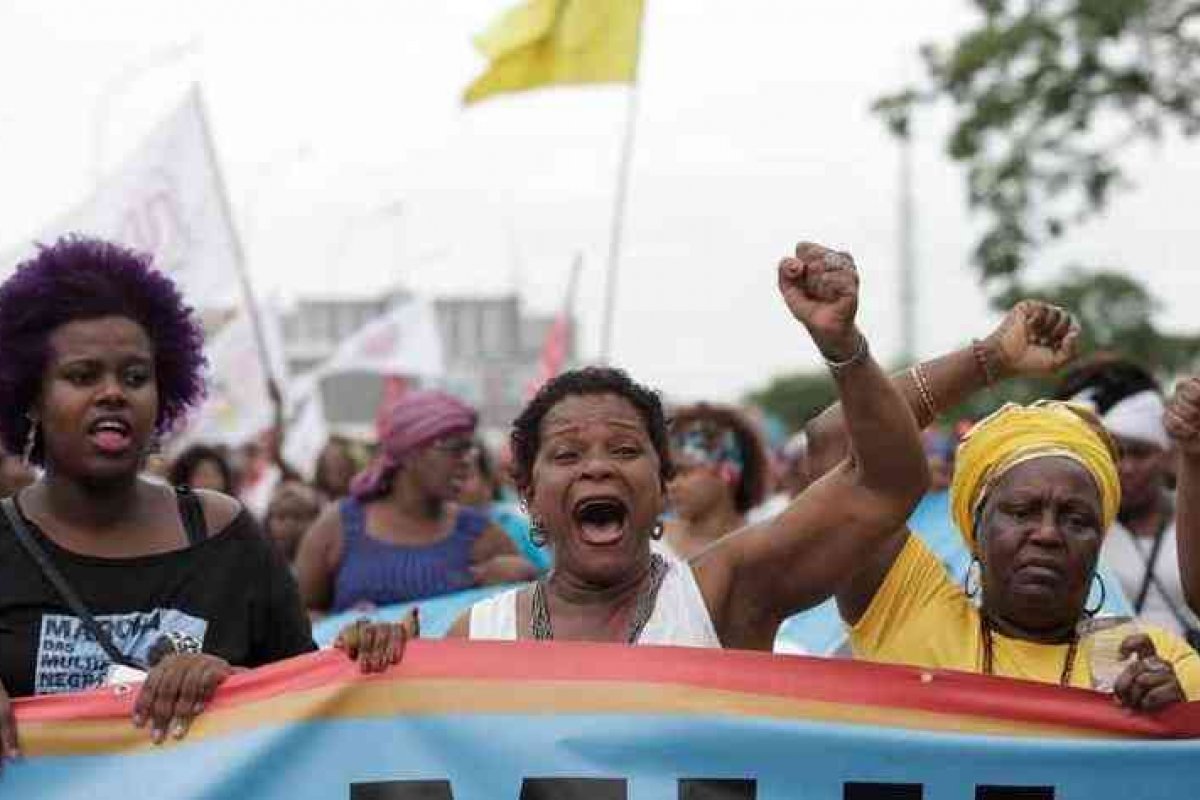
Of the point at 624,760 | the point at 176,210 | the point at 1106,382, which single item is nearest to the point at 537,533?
the point at 624,760

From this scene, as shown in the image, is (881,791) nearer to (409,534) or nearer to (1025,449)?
(1025,449)

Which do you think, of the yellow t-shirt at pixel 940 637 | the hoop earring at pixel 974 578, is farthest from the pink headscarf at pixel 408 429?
the yellow t-shirt at pixel 940 637

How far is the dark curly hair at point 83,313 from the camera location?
389cm

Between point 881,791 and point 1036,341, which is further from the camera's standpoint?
point 1036,341

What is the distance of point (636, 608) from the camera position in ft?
12.3

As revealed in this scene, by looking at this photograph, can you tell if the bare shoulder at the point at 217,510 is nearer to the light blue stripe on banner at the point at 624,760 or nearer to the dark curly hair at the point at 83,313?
the dark curly hair at the point at 83,313

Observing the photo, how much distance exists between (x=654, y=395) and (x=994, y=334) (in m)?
0.65

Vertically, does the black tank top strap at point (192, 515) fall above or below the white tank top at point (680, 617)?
above

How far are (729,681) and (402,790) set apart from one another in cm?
57

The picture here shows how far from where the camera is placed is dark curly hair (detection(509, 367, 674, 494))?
387cm

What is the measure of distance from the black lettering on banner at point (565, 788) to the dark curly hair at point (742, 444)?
3.50m

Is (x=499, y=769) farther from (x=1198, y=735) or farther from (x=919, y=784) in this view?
(x=1198, y=735)

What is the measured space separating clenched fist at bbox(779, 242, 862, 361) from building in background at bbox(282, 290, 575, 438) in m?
24.4

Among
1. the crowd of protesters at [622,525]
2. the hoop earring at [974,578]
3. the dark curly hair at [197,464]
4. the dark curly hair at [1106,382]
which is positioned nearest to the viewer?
the crowd of protesters at [622,525]
